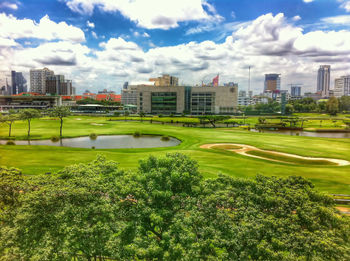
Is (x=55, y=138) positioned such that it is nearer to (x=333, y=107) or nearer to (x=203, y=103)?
(x=203, y=103)

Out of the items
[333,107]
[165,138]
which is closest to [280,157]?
[165,138]

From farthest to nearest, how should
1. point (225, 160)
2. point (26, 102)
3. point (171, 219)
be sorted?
point (26, 102)
point (225, 160)
point (171, 219)

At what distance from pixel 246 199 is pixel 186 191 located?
3.95 m

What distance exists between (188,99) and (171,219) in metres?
145

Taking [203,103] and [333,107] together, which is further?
[203,103]

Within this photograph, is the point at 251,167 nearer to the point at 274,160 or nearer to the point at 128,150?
the point at 274,160

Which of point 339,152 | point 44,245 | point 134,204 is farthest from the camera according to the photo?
point 339,152

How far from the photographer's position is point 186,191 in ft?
52.7

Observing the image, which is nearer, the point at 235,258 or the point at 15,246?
the point at 235,258

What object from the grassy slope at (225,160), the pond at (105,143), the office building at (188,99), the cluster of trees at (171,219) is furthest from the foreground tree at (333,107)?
the cluster of trees at (171,219)

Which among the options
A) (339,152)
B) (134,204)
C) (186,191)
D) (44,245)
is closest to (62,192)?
(44,245)

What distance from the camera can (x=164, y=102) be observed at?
15950 centimetres

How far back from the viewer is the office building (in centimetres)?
14975

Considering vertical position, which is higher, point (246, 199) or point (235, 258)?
point (246, 199)
